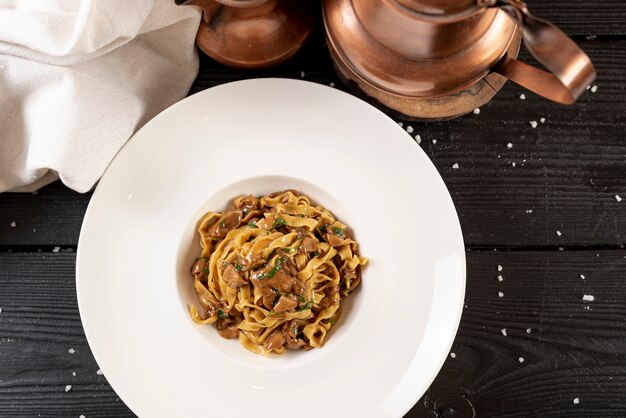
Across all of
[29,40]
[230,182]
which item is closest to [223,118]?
[230,182]

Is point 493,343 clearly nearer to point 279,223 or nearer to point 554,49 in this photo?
point 279,223

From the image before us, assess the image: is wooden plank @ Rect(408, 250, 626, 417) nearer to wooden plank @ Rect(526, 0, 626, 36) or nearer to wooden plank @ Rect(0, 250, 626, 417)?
wooden plank @ Rect(0, 250, 626, 417)

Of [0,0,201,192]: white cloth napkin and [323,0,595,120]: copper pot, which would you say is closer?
[323,0,595,120]: copper pot

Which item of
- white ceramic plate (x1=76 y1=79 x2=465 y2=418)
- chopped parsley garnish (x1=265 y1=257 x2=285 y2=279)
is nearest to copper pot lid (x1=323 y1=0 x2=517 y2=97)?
white ceramic plate (x1=76 y1=79 x2=465 y2=418)

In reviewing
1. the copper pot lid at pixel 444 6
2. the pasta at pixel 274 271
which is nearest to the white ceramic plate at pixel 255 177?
the pasta at pixel 274 271

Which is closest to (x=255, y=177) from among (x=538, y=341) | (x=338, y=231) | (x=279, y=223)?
(x=279, y=223)

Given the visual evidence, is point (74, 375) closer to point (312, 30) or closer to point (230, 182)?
point (230, 182)

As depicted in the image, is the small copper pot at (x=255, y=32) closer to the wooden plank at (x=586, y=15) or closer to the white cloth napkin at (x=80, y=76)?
the white cloth napkin at (x=80, y=76)
